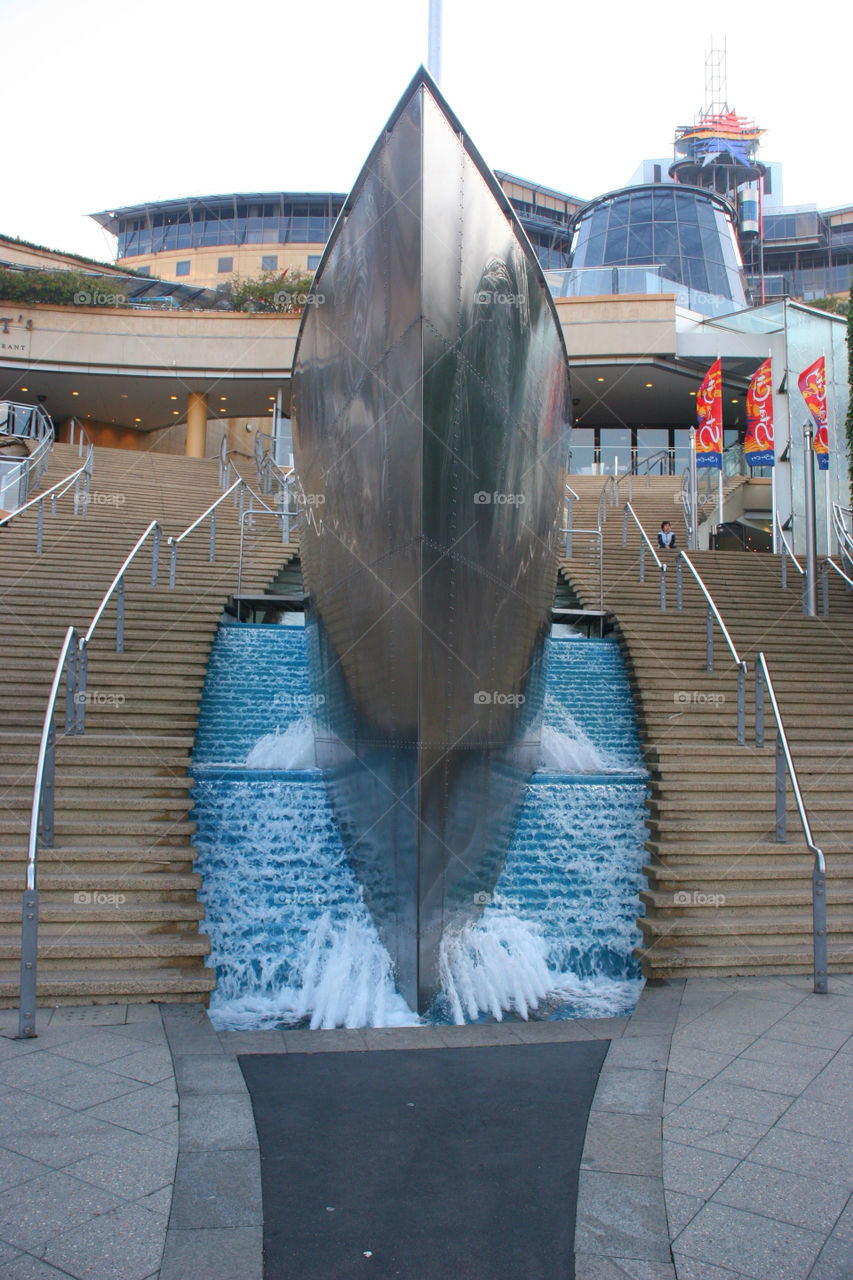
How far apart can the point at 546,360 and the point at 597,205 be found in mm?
29538

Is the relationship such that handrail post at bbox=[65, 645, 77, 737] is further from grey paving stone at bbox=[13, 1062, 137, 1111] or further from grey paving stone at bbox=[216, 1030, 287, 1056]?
grey paving stone at bbox=[13, 1062, 137, 1111]

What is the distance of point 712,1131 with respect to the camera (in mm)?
3508

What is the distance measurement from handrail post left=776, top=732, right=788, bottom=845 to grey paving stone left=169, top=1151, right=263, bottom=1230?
4.62 meters

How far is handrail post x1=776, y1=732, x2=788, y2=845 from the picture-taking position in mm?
6705

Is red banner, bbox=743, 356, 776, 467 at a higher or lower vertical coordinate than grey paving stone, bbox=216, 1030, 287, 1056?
higher

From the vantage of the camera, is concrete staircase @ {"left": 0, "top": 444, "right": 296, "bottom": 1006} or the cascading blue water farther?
the cascading blue water

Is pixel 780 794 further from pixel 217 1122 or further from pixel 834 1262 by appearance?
pixel 217 1122

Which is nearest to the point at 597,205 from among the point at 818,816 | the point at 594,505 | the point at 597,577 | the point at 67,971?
the point at 594,505

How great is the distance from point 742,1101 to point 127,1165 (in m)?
2.30

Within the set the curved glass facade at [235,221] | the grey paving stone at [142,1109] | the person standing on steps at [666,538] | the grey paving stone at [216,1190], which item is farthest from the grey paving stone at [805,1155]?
the curved glass facade at [235,221]

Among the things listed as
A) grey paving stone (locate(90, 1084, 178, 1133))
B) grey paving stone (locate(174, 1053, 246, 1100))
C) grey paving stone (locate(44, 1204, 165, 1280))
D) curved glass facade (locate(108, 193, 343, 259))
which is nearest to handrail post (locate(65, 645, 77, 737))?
grey paving stone (locate(174, 1053, 246, 1100))

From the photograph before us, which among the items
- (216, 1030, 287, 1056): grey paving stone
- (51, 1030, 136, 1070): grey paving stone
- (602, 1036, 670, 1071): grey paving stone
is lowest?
(216, 1030, 287, 1056): grey paving stone

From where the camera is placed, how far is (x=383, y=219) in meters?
5.62

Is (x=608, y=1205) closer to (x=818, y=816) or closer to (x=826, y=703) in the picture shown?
(x=818, y=816)
